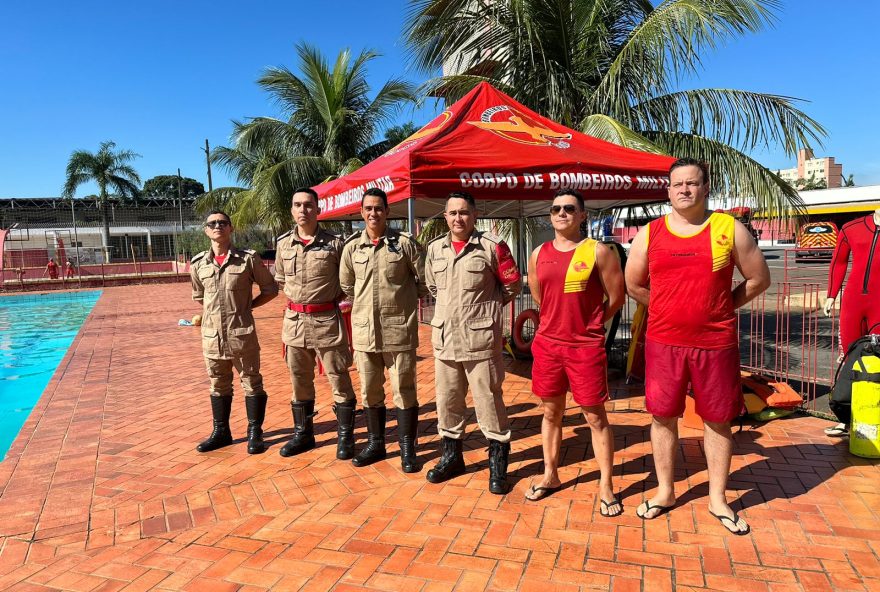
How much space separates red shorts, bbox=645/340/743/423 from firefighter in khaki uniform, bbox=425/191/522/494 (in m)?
0.93

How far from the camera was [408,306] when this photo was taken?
3719 mm

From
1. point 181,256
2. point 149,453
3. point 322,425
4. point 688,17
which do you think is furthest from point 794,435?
point 181,256

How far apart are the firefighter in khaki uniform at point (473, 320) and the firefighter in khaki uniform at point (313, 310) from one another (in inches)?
33.7

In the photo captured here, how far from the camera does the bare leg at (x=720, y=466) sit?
2.83 metres

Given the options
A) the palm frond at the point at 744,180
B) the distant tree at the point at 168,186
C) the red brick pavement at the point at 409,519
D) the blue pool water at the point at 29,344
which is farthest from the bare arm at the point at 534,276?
the distant tree at the point at 168,186

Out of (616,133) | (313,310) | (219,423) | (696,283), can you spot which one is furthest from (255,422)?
Answer: (616,133)

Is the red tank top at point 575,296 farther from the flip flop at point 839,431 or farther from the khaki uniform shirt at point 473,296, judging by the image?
the flip flop at point 839,431

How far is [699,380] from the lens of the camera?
2770 millimetres

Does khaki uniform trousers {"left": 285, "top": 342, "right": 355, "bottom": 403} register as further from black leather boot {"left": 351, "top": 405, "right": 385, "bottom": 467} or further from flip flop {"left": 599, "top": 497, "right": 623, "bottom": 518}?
flip flop {"left": 599, "top": 497, "right": 623, "bottom": 518}

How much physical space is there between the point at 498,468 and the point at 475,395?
0.48 meters

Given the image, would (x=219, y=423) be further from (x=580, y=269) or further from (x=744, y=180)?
(x=744, y=180)

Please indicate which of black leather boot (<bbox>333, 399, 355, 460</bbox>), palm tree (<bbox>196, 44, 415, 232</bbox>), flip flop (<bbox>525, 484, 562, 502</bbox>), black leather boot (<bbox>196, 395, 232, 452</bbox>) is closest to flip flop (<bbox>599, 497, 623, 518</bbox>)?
flip flop (<bbox>525, 484, 562, 502</bbox>)

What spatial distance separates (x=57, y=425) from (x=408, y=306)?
3774mm

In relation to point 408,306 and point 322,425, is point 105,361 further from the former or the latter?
point 408,306
